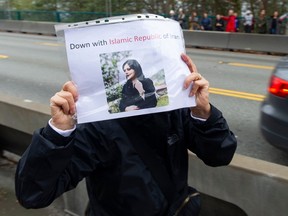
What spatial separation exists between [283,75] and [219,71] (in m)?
7.05

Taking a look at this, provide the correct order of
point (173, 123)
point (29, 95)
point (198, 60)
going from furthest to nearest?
point (198, 60)
point (29, 95)
point (173, 123)

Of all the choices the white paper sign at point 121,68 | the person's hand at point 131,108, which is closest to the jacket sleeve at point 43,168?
the white paper sign at point 121,68

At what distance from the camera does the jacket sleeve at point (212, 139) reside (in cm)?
179

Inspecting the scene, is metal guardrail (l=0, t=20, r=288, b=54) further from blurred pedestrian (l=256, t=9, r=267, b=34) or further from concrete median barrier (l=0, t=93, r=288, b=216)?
concrete median barrier (l=0, t=93, r=288, b=216)

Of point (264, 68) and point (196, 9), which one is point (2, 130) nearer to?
point (264, 68)

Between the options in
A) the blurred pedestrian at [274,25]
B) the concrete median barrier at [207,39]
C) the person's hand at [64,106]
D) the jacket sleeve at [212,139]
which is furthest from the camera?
the blurred pedestrian at [274,25]

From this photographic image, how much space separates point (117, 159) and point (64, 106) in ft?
1.07

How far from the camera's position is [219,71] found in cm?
1124

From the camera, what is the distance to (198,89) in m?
1.68

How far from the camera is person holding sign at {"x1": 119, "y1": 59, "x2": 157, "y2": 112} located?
1.58m

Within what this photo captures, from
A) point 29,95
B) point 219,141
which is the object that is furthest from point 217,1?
point 219,141

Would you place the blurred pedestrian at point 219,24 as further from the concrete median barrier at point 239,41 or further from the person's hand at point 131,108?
the person's hand at point 131,108

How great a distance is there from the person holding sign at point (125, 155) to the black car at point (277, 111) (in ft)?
8.28

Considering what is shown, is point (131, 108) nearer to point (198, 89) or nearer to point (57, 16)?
point (198, 89)
